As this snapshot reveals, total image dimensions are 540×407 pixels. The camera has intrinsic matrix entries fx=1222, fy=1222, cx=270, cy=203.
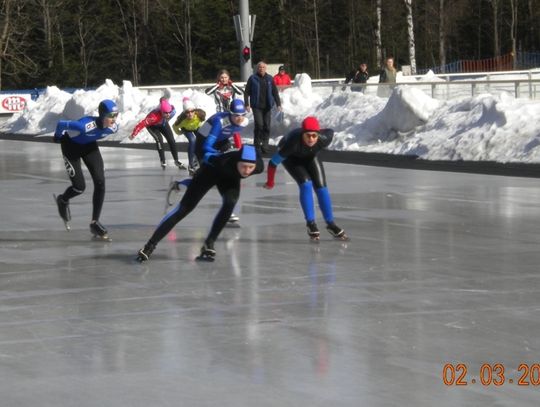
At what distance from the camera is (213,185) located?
10.3 metres

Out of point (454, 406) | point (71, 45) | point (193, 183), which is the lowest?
point (454, 406)

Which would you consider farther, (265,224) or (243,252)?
(265,224)

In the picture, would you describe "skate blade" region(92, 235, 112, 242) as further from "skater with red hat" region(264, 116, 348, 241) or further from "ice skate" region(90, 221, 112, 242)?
"skater with red hat" region(264, 116, 348, 241)

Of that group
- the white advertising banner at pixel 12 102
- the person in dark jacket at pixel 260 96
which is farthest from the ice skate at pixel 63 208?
the white advertising banner at pixel 12 102

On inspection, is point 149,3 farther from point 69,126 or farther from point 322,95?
point 69,126

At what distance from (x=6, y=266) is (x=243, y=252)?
2.10 metres

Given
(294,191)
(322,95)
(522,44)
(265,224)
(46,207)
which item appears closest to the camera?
(265,224)

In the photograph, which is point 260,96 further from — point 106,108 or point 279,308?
point 279,308

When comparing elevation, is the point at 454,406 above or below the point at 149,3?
below

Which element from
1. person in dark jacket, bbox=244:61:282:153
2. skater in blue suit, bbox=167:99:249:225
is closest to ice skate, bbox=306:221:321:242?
skater in blue suit, bbox=167:99:249:225

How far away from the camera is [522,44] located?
6619cm

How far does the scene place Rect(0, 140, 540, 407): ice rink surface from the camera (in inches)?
236

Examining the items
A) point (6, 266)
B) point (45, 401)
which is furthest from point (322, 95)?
point (45, 401)

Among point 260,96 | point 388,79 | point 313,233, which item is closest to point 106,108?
point 313,233
